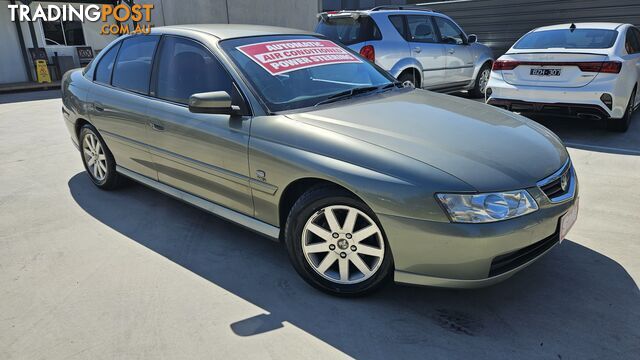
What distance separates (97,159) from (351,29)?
14.7 feet

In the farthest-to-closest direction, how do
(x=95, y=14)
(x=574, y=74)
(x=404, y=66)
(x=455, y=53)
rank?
(x=95, y=14) < (x=455, y=53) < (x=404, y=66) < (x=574, y=74)

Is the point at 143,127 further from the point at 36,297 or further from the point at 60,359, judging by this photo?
the point at 60,359

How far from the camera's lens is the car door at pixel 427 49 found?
7.84 metres

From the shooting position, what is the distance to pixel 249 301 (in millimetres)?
2775

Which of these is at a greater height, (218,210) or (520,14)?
(520,14)

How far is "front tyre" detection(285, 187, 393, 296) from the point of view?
101 inches

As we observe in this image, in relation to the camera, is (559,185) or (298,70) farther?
(298,70)

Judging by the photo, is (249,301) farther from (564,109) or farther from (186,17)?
(186,17)

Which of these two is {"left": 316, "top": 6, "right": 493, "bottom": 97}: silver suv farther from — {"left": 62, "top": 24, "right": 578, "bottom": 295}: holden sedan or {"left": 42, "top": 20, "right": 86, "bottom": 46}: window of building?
{"left": 42, "top": 20, "right": 86, "bottom": 46}: window of building

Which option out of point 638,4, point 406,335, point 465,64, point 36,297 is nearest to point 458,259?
point 406,335

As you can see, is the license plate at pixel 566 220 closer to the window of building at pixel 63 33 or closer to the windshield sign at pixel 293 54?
the windshield sign at pixel 293 54

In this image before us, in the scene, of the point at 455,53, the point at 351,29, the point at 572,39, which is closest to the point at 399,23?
the point at 351,29

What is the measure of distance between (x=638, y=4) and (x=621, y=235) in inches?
373

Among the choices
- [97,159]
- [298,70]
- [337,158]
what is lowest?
[97,159]
